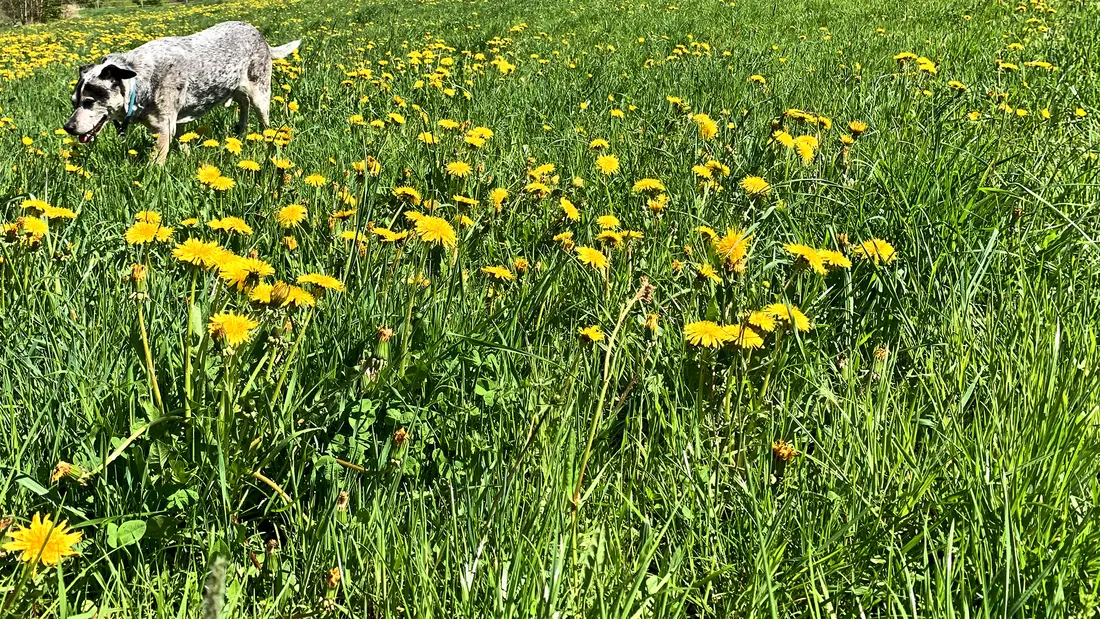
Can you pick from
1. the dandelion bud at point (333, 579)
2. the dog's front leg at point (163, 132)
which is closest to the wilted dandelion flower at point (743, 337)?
the dandelion bud at point (333, 579)

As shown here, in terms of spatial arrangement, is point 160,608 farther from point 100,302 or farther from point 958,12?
point 958,12

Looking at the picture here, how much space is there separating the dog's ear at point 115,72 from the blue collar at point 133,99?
6 cm

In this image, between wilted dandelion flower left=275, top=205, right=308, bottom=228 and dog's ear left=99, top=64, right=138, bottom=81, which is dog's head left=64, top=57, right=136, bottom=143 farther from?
wilted dandelion flower left=275, top=205, right=308, bottom=228

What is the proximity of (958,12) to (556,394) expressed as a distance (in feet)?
27.9

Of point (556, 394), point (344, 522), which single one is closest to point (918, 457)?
point (556, 394)

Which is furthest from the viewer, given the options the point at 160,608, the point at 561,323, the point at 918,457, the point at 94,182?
the point at 94,182

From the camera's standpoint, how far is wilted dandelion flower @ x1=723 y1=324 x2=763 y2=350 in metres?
1.58

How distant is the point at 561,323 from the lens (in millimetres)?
2176

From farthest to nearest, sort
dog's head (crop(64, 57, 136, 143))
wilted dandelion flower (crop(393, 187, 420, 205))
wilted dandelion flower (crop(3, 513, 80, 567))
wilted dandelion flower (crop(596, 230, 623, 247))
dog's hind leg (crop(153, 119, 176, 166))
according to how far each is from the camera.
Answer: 1. dog's hind leg (crop(153, 119, 176, 166))
2. dog's head (crop(64, 57, 136, 143))
3. wilted dandelion flower (crop(393, 187, 420, 205))
4. wilted dandelion flower (crop(596, 230, 623, 247))
5. wilted dandelion flower (crop(3, 513, 80, 567))

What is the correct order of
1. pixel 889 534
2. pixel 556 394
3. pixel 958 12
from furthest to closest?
pixel 958 12 < pixel 556 394 < pixel 889 534

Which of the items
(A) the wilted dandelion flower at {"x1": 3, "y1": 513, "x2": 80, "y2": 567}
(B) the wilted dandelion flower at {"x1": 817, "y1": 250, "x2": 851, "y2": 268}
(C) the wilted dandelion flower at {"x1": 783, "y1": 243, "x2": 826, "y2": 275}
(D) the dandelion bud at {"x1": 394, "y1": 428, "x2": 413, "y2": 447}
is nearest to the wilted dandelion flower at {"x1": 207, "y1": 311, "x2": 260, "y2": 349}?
(D) the dandelion bud at {"x1": 394, "y1": 428, "x2": 413, "y2": 447}

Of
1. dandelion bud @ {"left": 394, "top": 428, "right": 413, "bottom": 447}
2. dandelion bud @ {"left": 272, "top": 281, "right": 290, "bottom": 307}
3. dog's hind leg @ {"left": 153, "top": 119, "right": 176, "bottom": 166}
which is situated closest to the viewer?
dandelion bud @ {"left": 394, "top": 428, "right": 413, "bottom": 447}

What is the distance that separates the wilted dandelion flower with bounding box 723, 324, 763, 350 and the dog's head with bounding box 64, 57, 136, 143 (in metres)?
3.82

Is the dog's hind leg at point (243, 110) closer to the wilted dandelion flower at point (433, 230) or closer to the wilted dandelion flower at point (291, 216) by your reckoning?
the wilted dandelion flower at point (291, 216)
